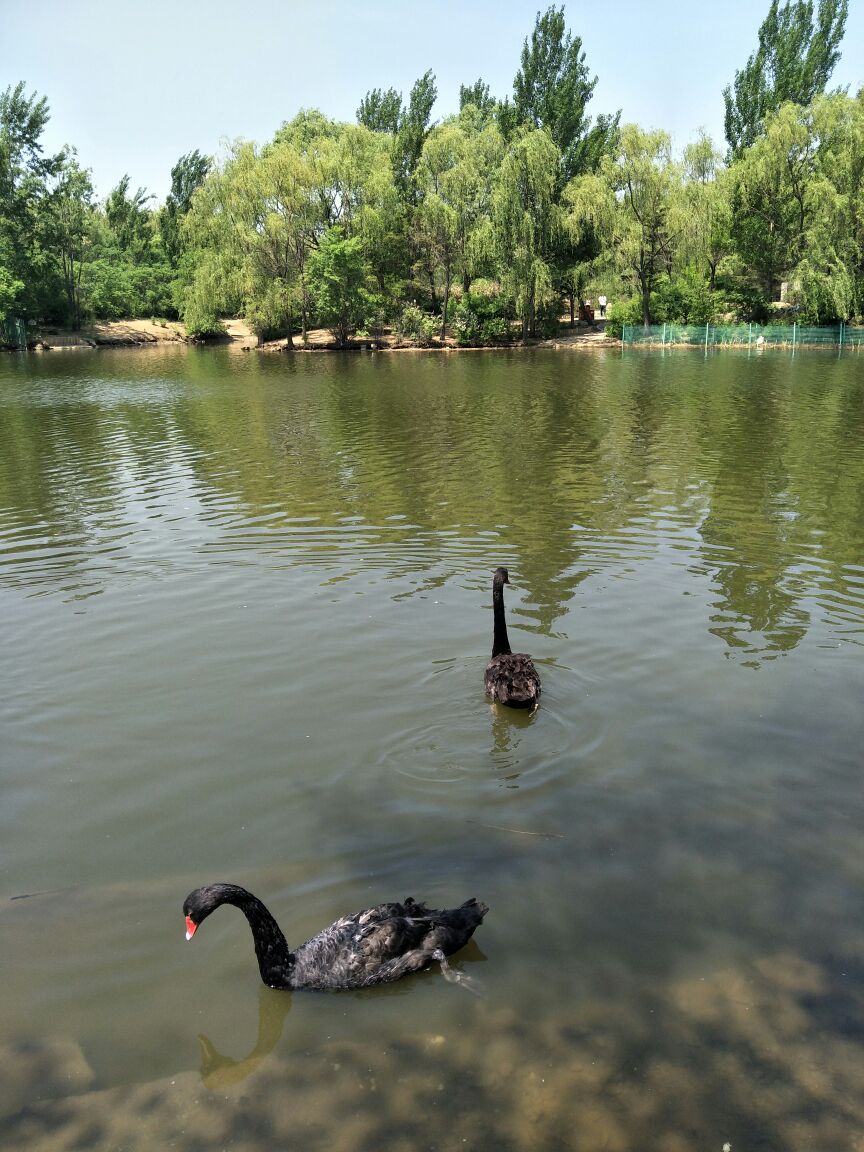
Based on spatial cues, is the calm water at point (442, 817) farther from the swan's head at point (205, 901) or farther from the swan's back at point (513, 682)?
the swan's head at point (205, 901)

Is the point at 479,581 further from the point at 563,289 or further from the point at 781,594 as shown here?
the point at 563,289

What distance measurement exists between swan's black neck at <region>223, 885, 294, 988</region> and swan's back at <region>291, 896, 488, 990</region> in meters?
A: 0.07

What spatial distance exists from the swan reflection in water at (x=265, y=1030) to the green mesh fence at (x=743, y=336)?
59123 mm

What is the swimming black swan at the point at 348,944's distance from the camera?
4.87 meters

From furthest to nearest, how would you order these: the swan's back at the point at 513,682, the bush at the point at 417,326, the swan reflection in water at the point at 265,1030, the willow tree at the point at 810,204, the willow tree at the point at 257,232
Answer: the bush at the point at 417,326
the willow tree at the point at 257,232
the willow tree at the point at 810,204
the swan's back at the point at 513,682
the swan reflection in water at the point at 265,1030

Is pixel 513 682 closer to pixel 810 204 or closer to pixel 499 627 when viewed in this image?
pixel 499 627

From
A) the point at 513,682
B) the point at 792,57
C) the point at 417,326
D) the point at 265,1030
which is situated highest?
the point at 792,57

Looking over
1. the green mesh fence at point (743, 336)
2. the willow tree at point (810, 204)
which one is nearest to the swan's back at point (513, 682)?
the green mesh fence at point (743, 336)

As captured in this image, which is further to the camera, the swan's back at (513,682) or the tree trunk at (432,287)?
the tree trunk at (432,287)

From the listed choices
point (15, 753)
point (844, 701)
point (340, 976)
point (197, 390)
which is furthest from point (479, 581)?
point (197, 390)

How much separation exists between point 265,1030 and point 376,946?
75 centimetres

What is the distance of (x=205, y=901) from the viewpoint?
4895mm

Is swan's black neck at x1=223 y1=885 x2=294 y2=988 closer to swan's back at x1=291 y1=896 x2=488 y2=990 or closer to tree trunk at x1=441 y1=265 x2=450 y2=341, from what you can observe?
swan's back at x1=291 y1=896 x2=488 y2=990

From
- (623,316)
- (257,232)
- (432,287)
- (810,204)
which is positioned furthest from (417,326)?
(810,204)
